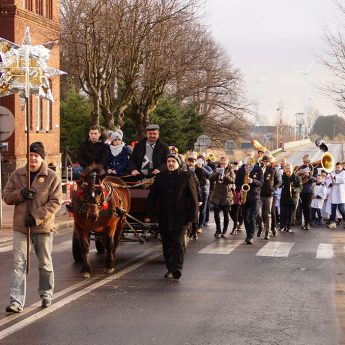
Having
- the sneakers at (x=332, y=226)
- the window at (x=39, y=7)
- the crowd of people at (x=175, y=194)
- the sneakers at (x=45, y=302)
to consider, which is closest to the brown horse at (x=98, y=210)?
the crowd of people at (x=175, y=194)

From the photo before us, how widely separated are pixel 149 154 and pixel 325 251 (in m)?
4.61

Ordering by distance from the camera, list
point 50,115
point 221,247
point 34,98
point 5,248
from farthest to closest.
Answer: point 50,115, point 34,98, point 221,247, point 5,248

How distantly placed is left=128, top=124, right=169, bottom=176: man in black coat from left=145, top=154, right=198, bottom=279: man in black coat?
2203 mm

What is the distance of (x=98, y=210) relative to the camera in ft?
40.8

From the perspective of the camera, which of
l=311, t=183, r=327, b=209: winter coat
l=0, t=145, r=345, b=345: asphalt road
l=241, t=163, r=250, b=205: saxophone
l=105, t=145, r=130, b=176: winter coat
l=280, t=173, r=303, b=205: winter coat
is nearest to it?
l=0, t=145, r=345, b=345: asphalt road

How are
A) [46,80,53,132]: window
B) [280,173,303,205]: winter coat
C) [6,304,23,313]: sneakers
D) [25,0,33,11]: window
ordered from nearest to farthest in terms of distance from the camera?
[6,304,23,313]: sneakers
[280,173,303,205]: winter coat
[25,0,33,11]: window
[46,80,53,132]: window

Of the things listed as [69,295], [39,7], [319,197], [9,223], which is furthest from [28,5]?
[69,295]

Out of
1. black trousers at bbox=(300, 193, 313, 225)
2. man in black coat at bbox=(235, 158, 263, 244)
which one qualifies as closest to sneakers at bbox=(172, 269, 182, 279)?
man in black coat at bbox=(235, 158, 263, 244)

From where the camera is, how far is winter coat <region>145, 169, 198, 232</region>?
1260cm

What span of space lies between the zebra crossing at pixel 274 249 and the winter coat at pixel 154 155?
2.37 m

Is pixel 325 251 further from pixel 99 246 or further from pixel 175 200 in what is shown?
pixel 175 200

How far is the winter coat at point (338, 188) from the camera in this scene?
25.3 m

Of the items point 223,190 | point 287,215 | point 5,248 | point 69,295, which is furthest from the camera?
point 287,215

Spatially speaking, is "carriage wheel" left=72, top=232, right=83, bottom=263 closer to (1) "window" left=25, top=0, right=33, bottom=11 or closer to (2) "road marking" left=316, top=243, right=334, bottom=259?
(2) "road marking" left=316, top=243, right=334, bottom=259
